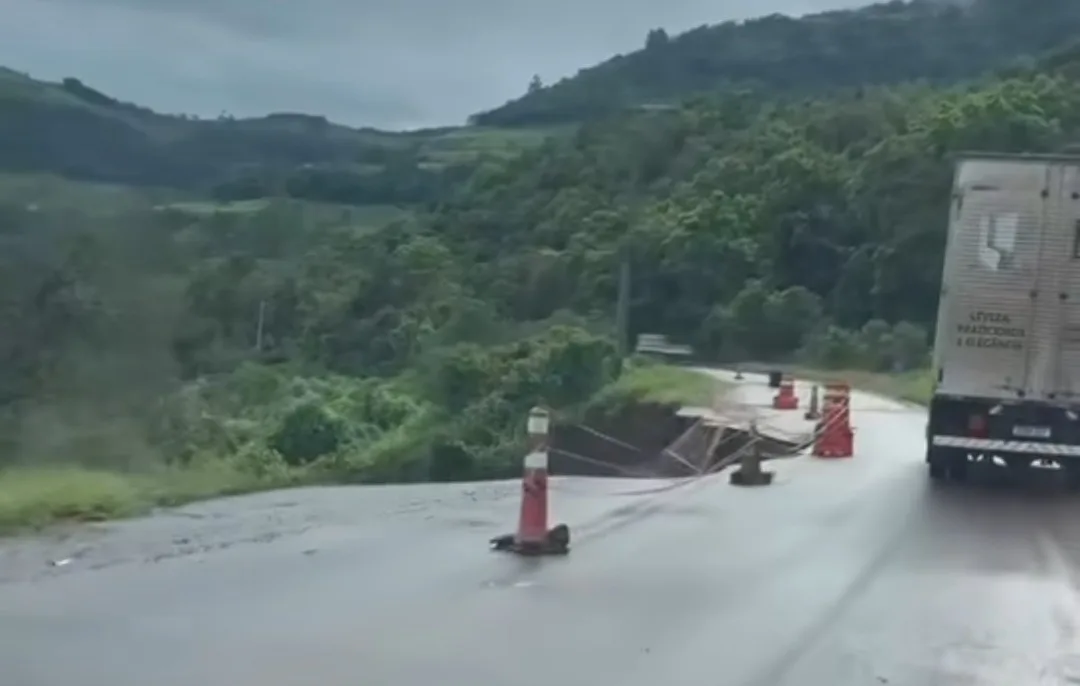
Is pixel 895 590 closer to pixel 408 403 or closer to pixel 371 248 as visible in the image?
pixel 408 403

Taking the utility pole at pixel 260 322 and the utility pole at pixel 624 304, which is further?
the utility pole at pixel 260 322

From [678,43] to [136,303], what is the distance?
450 ft

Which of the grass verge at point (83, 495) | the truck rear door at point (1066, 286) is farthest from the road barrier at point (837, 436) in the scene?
the grass verge at point (83, 495)

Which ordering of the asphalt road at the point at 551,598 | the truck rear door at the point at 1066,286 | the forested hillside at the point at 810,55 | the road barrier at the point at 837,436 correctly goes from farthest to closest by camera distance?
the forested hillside at the point at 810,55, the road barrier at the point at 837,436, the truck rear door at the point at 1066,286, the asphalt road at the point at 551,598

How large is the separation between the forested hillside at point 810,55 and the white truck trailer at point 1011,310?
125 meters

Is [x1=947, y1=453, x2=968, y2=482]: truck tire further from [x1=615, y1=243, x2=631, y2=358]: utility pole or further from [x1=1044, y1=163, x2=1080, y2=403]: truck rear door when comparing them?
[x1=615, y1=243, x2=631, y2=358]: utility pole

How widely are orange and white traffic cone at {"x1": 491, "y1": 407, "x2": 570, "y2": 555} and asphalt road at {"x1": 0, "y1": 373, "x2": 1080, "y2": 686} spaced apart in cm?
29

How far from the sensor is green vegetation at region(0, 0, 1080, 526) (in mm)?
36812

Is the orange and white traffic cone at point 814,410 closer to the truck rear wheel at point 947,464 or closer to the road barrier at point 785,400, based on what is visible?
the road barrier at point 785,400

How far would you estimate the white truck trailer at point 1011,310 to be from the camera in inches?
801

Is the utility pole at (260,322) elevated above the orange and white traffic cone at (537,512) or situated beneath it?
situated beneath

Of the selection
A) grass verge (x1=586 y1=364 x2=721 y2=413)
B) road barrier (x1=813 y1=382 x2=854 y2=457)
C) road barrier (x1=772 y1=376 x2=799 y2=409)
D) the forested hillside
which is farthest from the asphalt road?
the forested hillside

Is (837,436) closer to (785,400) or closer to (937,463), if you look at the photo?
(937,463)

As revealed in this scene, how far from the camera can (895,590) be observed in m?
12.7
